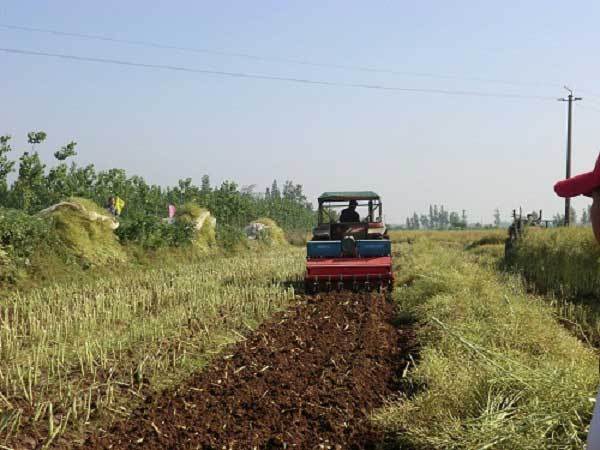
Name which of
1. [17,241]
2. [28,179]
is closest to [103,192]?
[28,179]

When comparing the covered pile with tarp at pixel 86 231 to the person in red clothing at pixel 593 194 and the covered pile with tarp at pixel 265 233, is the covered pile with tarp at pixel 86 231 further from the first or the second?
the covered pile with tarp at pixel 265 233

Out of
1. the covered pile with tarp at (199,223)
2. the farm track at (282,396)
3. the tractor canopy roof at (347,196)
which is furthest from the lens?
the covered pile with tarp at (199,223)

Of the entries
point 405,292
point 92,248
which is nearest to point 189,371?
point 405,292

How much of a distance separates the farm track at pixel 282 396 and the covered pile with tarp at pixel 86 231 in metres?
8.29

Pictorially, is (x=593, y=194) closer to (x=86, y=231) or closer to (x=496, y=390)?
(x=496, y=390)

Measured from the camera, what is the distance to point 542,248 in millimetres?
16250

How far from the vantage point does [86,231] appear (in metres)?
15.3

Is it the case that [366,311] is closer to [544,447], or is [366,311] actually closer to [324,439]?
[324,439]

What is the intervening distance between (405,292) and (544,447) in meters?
7.15

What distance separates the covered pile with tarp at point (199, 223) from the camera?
22703 millimetres

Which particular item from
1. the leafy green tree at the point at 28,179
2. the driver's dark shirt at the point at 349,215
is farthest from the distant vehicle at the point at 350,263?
the leafy green tree at the point at 28,179

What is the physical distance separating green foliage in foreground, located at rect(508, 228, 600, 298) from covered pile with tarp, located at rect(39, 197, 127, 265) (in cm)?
1042

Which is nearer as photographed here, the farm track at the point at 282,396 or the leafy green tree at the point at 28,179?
the farm track at the point at 282,396

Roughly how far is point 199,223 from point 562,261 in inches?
547
